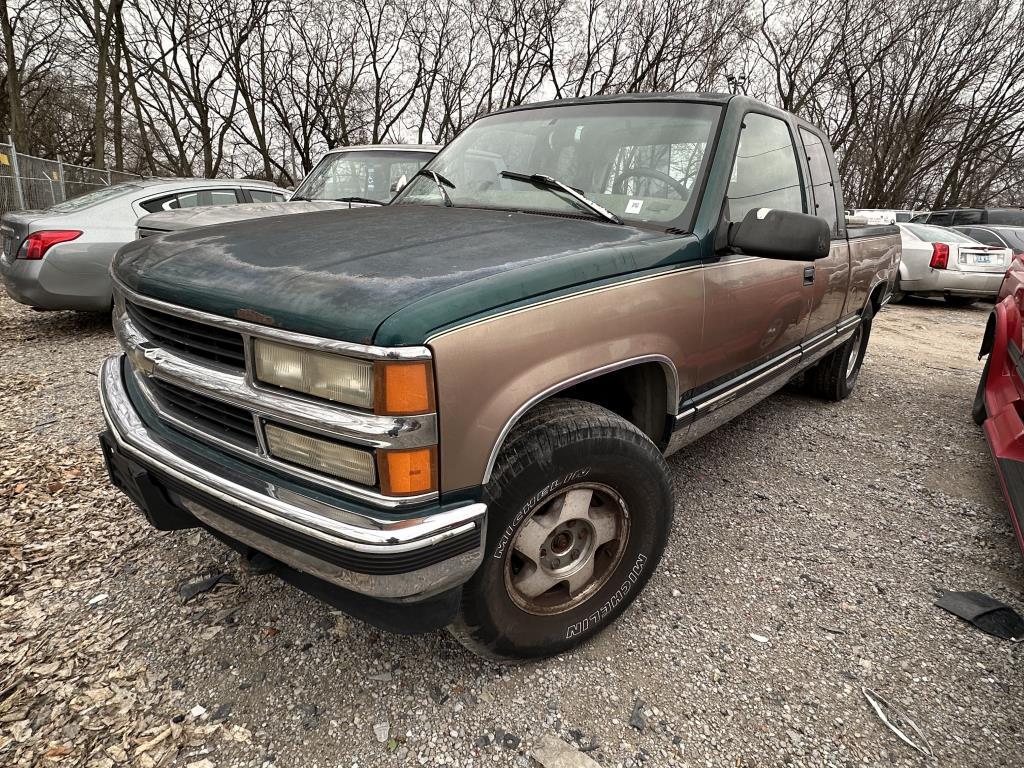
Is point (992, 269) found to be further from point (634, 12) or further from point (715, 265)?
point (634, 12)

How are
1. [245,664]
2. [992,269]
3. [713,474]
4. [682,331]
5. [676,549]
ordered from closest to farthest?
[245,664], [682,331], [676,549], [713,474], [992,269]

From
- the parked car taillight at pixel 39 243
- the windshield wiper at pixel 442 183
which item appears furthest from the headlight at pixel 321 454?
the parked car taillight at pixel 39 243

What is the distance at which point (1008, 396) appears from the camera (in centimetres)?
322

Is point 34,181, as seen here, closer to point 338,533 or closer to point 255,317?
point 255,317

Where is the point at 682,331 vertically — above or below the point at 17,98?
below

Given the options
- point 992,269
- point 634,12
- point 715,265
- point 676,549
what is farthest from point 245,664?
point 634,12

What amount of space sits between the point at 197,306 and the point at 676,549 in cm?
220

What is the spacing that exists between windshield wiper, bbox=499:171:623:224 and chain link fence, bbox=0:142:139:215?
12.7 m

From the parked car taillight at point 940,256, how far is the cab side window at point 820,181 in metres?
8.00

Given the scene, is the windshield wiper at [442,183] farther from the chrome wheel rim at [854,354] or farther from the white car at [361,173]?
the chrome wheel rim at [854,354]

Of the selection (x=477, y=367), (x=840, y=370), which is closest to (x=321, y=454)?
(x=477, y=367)

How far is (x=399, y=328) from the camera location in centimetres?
131

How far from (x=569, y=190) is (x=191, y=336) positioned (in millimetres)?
1509

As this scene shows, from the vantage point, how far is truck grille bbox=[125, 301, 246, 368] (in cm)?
156
